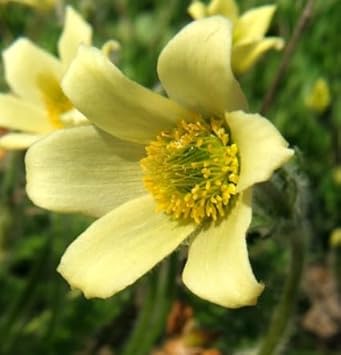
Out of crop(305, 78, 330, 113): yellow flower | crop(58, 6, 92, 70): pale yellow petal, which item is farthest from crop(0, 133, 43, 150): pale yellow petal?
crop(305, 78, 330, 113): yellow flower

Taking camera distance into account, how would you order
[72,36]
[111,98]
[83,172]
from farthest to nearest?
[72,36] → [83,172] → [111,98]

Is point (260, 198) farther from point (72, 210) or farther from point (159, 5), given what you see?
point (159, 5)

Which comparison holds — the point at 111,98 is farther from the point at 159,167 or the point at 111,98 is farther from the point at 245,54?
the point at 245,54

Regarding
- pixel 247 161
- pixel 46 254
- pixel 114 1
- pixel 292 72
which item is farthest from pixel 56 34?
pixel 247 161

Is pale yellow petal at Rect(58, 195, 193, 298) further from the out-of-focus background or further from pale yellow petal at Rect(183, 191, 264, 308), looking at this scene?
the out-of-focus background

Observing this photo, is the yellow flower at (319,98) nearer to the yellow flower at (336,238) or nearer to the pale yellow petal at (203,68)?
the yellow flower at (336,238)

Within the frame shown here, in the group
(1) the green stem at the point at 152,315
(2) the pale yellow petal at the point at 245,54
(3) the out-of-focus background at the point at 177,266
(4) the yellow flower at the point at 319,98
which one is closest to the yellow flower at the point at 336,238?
(3) the out-of-focus background at the point at 177,266

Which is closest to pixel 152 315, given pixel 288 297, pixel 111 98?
pixel 288 297
